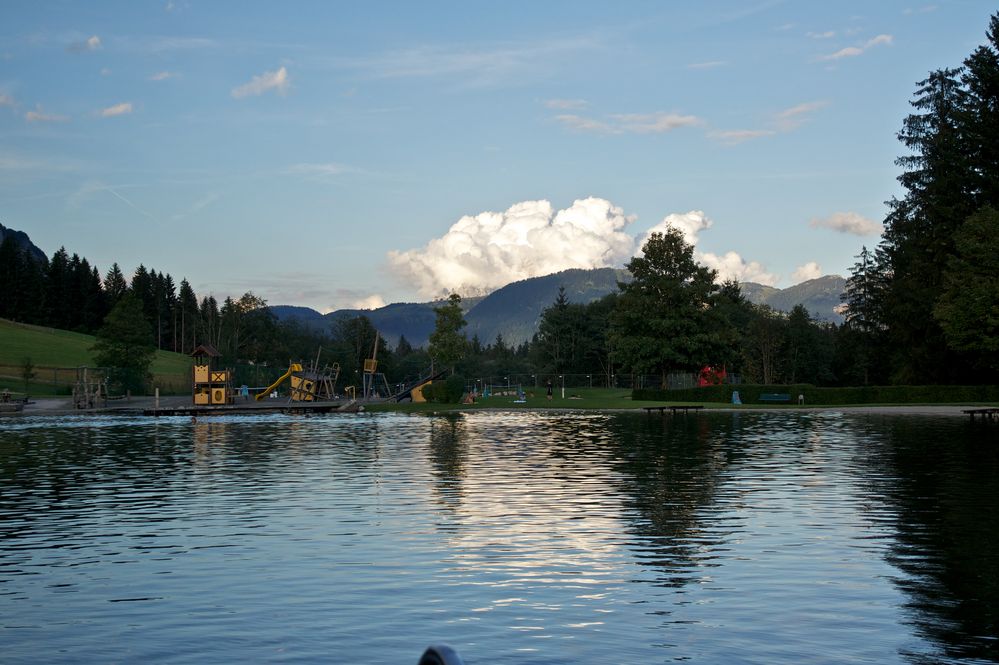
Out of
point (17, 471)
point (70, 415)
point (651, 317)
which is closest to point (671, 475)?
point (17, 471)

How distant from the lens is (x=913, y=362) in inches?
3524

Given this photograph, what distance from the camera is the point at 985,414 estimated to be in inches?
2539

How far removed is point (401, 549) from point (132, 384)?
317 ft

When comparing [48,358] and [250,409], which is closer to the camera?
[250,409]

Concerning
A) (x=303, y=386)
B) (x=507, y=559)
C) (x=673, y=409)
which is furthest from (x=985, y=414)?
(x=303, y=386)

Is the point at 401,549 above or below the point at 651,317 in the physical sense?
below

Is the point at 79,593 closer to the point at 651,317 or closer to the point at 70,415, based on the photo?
the point at 70,415

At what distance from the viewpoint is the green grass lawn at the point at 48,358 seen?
383 ft

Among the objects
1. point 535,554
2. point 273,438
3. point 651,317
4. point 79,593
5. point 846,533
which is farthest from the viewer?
point 651,317

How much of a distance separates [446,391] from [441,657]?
277 feet

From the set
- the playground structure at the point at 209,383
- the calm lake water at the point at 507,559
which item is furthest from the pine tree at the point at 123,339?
the calm lake water at the point at 507,559

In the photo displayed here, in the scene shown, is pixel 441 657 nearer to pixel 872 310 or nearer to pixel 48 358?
pixel 872 310

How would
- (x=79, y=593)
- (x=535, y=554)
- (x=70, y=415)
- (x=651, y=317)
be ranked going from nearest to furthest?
(x=79, y=593), (x=535, y=554), (x=70, y=415), (x=651, y=317)

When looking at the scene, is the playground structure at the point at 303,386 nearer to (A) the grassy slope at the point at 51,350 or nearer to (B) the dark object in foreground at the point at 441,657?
(A) the grassy slope at the point at 51,350
